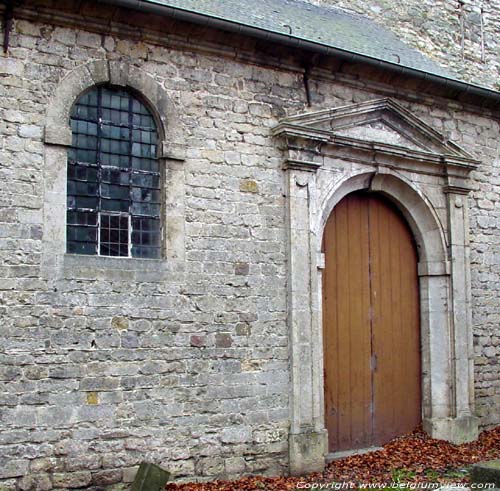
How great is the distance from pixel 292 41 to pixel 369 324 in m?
→ 3.57

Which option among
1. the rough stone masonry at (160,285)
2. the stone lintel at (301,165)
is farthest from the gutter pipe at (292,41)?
the stone lintel at (301,165)

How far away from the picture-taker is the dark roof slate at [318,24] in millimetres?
8477

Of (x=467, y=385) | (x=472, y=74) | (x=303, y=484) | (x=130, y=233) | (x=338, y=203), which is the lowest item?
(x=303, y=484)

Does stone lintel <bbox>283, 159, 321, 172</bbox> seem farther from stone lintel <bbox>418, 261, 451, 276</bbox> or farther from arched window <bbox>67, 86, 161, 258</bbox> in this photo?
stone lintel <bbox>418, 261, 451, 276</bbox>

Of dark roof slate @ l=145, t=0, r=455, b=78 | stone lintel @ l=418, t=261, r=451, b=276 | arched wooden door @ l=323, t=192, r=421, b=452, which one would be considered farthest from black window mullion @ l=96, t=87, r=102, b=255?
stone lintel @ l=418, t=261, r=451, b=276

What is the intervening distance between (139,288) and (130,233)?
23.2 inches

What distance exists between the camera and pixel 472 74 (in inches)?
471

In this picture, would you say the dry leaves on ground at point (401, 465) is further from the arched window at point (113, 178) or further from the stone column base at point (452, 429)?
the arched window at point (113, 178)

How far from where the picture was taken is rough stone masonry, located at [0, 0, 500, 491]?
6656mm

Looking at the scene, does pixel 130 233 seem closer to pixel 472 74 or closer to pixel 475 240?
pixel 475 240

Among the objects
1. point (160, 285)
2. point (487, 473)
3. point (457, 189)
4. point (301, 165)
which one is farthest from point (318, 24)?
point (487, 473)

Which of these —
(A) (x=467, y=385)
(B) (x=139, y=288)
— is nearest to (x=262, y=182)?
(B) (x=139, y=288)

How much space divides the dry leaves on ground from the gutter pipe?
4527mm

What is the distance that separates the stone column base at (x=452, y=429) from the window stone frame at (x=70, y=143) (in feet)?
13.6
